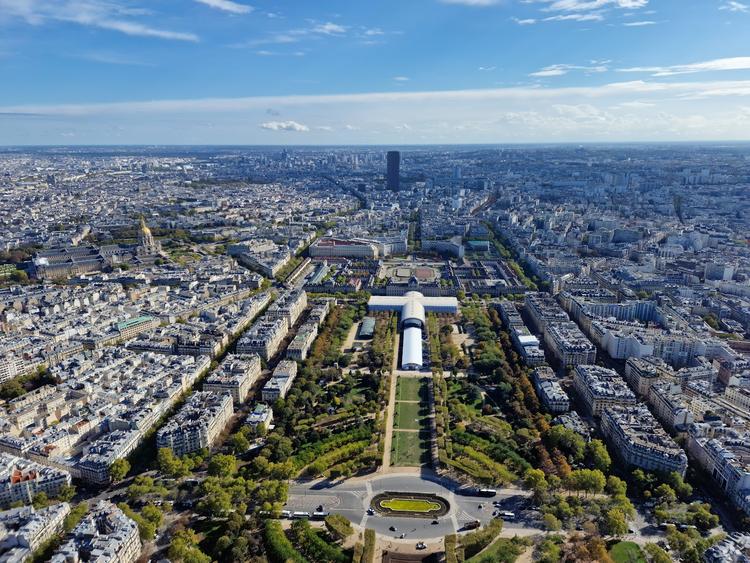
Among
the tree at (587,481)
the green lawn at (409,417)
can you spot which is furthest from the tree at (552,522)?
the green lawn at (409,417)

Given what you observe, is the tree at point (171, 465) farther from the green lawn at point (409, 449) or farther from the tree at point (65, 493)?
the green lawn at point (409, 449)

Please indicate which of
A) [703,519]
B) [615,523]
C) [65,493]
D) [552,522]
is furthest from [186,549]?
[703,519]

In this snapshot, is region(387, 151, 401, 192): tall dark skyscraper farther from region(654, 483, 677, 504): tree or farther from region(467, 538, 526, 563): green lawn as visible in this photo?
region(467, 538, 526, 563): green lawn

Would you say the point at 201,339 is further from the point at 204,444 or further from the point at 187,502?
the point at 187,502

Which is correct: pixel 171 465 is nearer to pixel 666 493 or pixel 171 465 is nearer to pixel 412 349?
pixel 412 349

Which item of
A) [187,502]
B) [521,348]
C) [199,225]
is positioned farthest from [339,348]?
[199,225]

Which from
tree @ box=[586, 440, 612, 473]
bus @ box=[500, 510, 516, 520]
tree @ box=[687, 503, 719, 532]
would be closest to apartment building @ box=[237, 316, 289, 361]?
bus @ box=[500, 510, 516, 520]

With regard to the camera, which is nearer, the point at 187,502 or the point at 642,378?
the point at 187,502
